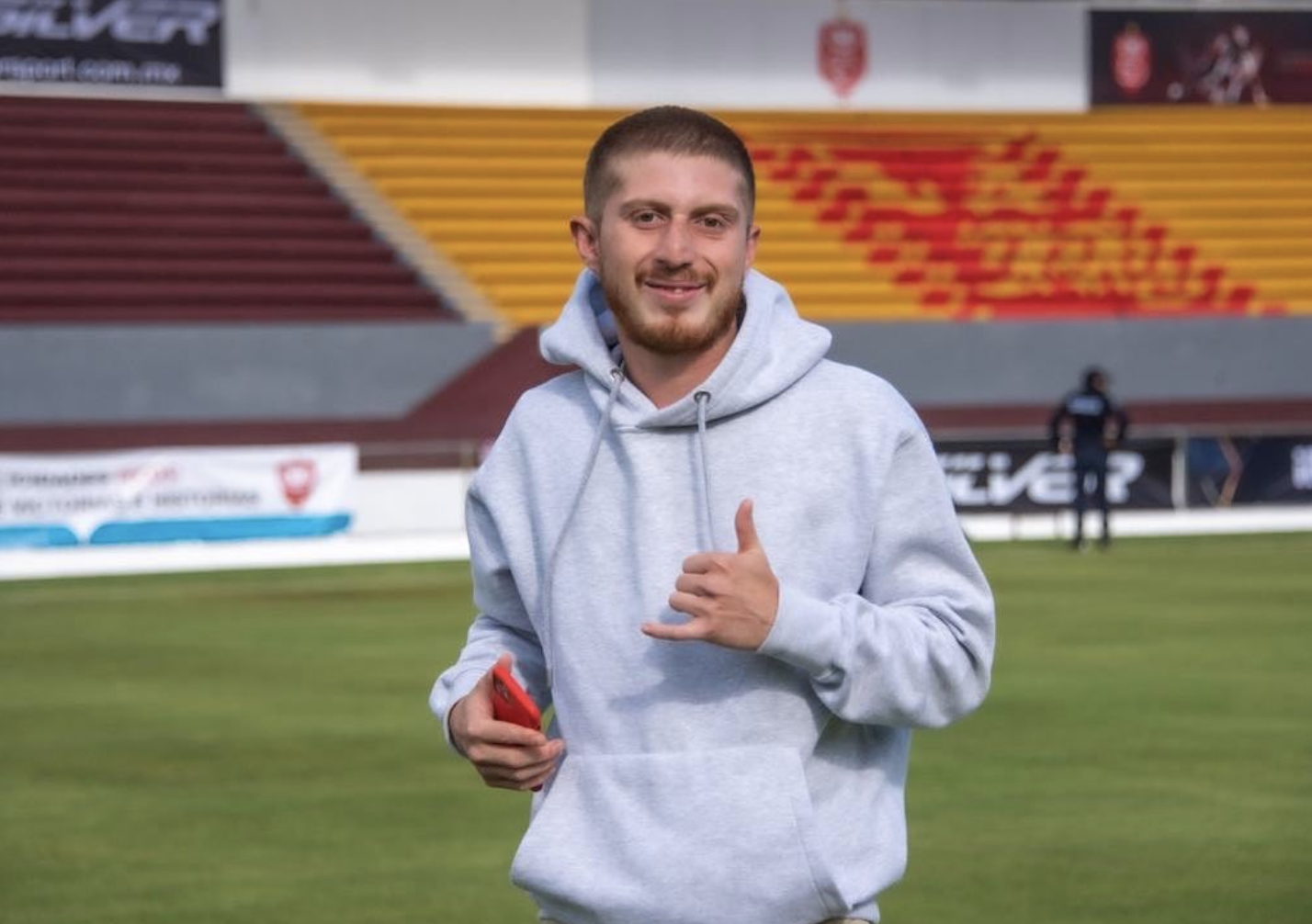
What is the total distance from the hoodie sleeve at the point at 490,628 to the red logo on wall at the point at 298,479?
24286 millimetres

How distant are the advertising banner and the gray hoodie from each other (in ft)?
77.4

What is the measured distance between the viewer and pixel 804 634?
3.63 meters

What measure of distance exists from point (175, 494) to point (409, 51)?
12429 millimetres

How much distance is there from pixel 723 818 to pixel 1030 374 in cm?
3263

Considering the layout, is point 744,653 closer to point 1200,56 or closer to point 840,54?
point 840,54

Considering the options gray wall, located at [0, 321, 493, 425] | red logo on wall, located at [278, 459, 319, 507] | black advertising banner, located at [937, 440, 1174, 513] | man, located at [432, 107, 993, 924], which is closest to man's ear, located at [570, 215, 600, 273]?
man, located at [432, 107, 993, 924]

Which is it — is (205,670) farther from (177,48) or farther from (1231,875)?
(177,48)

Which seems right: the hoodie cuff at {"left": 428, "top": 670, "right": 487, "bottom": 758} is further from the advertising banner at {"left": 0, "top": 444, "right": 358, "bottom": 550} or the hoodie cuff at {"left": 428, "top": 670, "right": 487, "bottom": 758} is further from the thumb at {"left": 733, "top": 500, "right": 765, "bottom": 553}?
the advertising banner at {"left": 0, "top": 444, "right": 358, "bottom": 550}

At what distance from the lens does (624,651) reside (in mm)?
3844

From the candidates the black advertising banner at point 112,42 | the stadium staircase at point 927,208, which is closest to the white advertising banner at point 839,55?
the stadium staircase at point 927,208

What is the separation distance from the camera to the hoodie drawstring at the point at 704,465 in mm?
3828

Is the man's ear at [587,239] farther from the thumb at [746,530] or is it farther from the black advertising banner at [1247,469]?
the black advertising banner at [1247,469]

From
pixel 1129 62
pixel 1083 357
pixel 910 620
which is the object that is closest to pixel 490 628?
pixel 910 620

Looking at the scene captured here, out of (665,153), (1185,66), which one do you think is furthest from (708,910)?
(1185,66)
